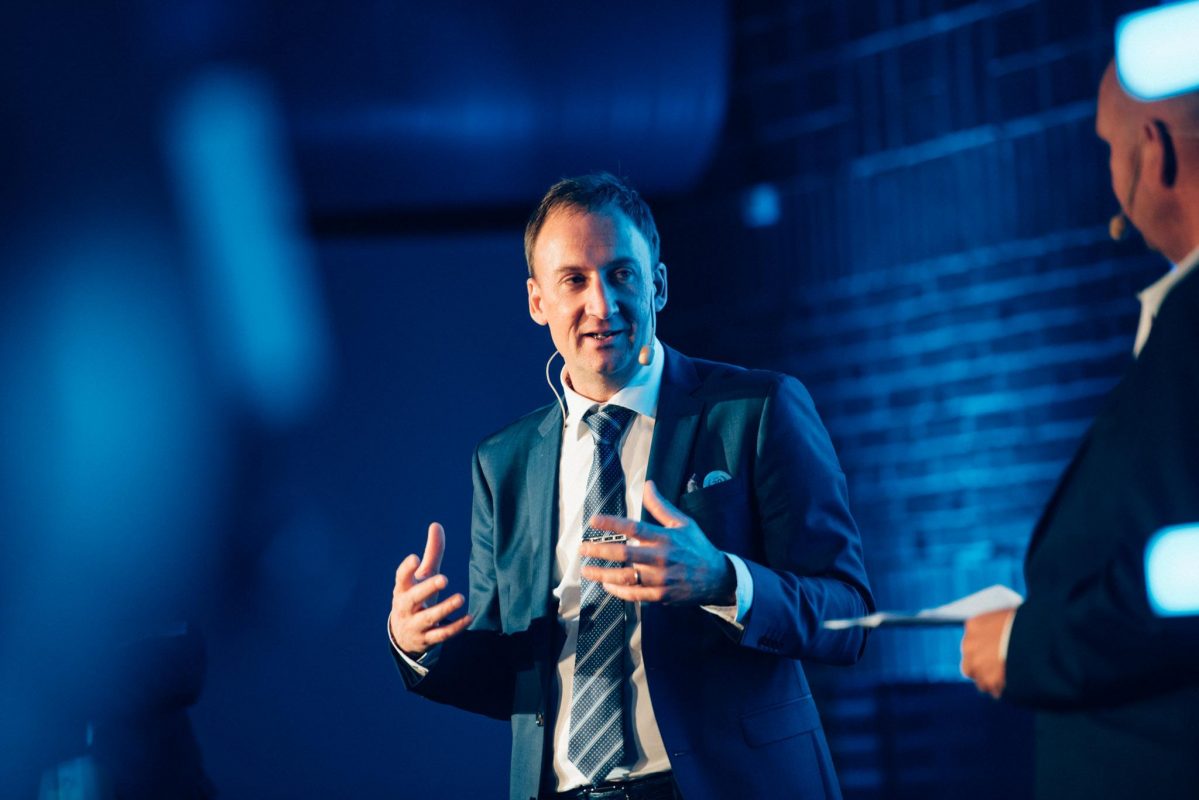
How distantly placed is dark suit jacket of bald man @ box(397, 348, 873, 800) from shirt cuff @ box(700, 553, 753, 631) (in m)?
0.01

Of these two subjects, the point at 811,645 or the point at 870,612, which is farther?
the point at 870,612

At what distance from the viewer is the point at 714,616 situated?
5.93ft

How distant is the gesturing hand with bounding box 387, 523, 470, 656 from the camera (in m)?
1.90

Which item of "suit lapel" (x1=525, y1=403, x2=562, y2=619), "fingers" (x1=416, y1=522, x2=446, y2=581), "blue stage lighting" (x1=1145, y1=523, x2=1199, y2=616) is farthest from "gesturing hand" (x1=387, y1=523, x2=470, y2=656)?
"blue stage lighting" (x1=1145, y1=523, x2=1199, y2=616)

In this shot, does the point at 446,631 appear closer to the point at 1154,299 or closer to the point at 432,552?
the point at 432,552

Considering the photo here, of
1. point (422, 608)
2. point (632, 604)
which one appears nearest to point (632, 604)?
point (632, 604)

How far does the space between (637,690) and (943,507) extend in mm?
1573

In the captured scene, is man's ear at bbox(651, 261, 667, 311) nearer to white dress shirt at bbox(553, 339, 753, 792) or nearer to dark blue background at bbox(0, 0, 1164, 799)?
white dress shirt at bbox(553, 339, 753, 792)

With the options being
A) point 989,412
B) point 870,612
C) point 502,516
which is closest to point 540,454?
point 502,516

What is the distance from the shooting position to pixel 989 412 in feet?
10.3

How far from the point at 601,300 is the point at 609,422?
199 mm

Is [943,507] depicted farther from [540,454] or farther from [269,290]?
[269,290]

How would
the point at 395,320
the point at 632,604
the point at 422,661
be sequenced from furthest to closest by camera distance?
the point at 395,320 → the point at 422,661 → the point at 632,604

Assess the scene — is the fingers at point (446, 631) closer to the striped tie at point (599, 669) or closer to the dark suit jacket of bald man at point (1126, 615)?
the striped tie at point (599, 669)
